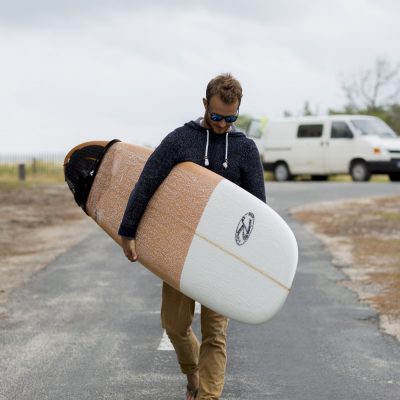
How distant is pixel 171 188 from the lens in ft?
16.8

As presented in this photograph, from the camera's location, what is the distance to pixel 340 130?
2945 centimetres

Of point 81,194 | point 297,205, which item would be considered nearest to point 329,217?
point 297,205

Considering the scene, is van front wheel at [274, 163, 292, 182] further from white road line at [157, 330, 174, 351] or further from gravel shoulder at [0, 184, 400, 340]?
white road line at [157, 330, 174, 351]

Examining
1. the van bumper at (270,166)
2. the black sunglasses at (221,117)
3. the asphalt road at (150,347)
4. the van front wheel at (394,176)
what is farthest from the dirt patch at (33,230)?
the van front wheel at (394,176)

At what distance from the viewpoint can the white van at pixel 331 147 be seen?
28531 millimetres

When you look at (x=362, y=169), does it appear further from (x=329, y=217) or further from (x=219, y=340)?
(x=219, y=340)

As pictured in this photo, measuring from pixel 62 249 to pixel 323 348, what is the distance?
6.89m

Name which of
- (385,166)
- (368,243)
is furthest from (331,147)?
(368,243)

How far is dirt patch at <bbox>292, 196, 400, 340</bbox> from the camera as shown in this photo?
9203mm

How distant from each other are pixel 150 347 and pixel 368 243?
762 centimetres

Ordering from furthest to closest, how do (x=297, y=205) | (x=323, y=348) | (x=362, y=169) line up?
(x=362, y=169) → (x=297, y=205) → (x=323, y=348)

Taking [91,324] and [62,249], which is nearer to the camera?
[91,324]

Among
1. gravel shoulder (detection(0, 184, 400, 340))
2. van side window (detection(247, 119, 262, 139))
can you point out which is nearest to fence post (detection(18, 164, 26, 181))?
van side window (detection(247, 119, 262, 139))

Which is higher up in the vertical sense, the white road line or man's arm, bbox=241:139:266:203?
man's arm, bbox=241:139:266:203
